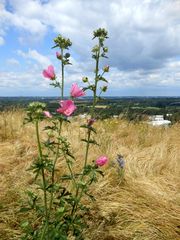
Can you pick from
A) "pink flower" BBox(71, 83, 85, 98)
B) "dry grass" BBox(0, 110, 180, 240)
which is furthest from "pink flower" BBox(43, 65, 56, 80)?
"dry grass" BBox(0, 110, 180, 240)

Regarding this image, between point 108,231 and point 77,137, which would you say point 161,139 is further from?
point 108,231

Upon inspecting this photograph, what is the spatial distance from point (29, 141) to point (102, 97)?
11.0ft

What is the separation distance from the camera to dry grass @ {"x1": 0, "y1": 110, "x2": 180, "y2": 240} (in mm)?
3072

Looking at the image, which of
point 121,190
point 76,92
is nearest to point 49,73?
point 76,92

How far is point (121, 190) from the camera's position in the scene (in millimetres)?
3764

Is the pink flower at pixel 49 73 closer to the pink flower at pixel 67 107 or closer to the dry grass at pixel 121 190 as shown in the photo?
the pink flower at pixel 67 107

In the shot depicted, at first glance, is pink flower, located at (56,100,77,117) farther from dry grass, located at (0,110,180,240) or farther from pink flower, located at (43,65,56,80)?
dry grass, located at (0,110,180,240)

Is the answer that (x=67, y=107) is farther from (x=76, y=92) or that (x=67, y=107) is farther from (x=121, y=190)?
(x=121, y=190)

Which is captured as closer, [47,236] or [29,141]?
[47,236]

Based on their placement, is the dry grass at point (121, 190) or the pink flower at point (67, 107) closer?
the pink flower at point (67, 107)

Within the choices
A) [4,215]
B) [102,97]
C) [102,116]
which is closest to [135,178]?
[4,215]

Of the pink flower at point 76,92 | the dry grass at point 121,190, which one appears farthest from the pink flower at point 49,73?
the dry grass at point 121,190

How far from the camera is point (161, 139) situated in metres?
6.59

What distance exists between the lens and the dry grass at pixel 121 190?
3072 millimetres
